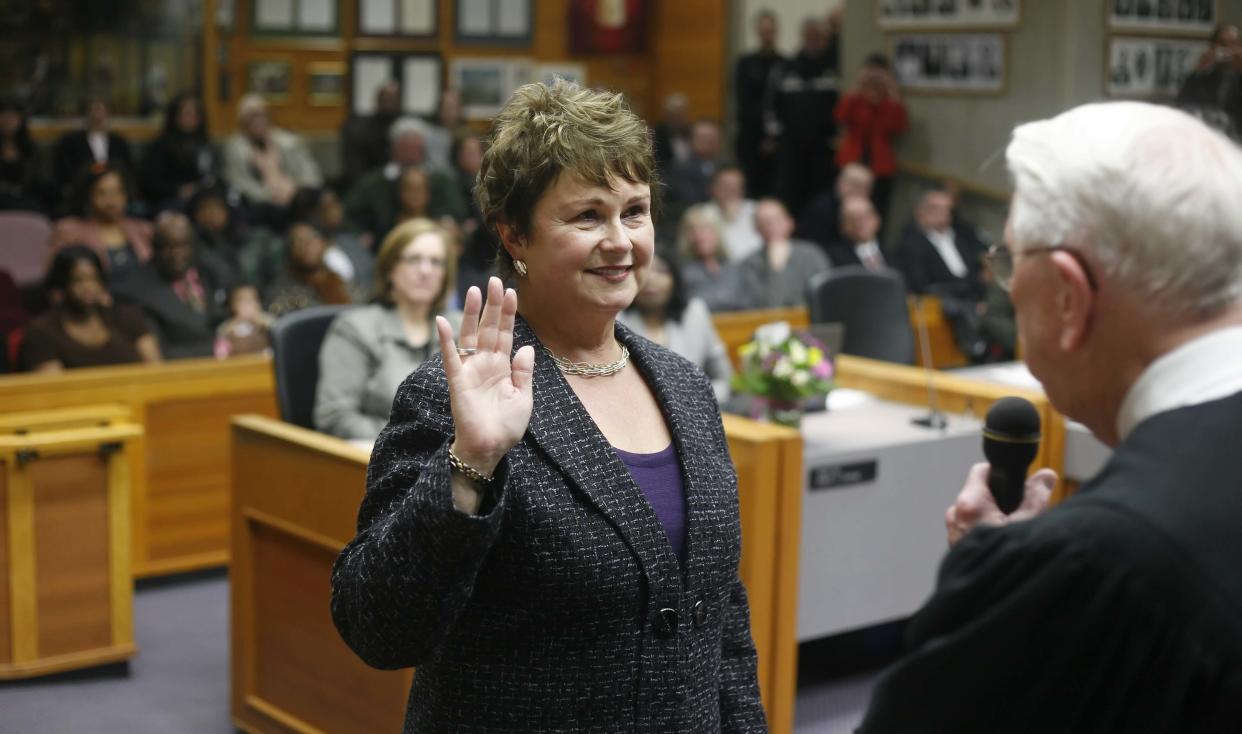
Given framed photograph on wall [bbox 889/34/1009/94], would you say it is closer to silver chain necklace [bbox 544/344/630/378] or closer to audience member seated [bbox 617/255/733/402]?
audience member seated [bbox 617/255/733/402]

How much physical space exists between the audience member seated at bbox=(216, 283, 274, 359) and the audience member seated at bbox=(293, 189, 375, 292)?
0.54 m

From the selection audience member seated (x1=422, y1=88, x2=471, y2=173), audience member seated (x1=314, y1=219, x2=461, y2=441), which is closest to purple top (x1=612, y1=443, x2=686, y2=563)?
audience member seated (x1=314, y1=219, x2=461, y2=441)

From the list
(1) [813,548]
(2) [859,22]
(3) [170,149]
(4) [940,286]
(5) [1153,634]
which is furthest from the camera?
(2) [859,22]

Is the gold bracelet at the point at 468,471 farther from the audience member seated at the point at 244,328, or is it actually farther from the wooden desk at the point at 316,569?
the audience member seated at the point at 244,328

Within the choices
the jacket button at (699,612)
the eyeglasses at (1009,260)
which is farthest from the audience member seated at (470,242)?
the eyeglasses at (1009,260)

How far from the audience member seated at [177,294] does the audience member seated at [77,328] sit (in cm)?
50

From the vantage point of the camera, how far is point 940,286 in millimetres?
7855

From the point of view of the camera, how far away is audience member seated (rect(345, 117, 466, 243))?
315 inches

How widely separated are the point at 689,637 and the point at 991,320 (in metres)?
5.59

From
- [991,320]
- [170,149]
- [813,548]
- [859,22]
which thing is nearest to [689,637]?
[813,548]

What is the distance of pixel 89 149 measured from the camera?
8.77 metres

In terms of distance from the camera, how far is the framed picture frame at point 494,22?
11586mm

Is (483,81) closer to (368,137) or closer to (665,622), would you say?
(368,137)

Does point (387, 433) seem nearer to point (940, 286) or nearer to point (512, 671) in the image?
point (512, 671)
